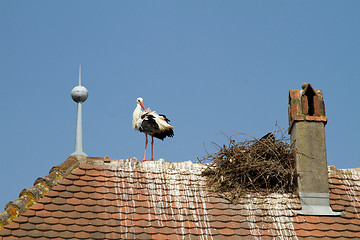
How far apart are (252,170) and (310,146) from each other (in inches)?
41.6

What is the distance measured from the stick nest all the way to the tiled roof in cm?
19

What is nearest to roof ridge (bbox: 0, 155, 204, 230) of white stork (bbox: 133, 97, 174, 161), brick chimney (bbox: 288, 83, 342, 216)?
brick chimney (bbox: 288, 83, 342, 216)

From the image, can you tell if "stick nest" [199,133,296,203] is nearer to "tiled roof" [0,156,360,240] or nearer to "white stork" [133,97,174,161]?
"tiled roof" [0,156,360,240]

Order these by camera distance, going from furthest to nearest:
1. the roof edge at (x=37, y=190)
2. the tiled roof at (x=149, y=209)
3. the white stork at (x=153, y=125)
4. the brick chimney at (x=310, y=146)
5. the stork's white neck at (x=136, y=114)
Answer: the stork's white neck at (x=136, y=114)
the white stork at (x=153, y=125)
the brick chimney at (x=310, y=146)
the tiled roof at (x=149, y=209)
the roof edge at (x=37, y=190)

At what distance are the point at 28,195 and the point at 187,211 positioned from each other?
2469 millimetres

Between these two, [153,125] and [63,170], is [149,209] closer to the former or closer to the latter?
[63,170]

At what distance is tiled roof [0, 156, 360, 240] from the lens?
10.7m

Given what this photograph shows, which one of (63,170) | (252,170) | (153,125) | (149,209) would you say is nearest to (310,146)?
(252,170)

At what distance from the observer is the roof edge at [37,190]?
34.8 ft

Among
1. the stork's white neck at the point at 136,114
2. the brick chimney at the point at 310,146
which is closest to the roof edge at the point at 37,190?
the stork's white neck at the point at 136,114

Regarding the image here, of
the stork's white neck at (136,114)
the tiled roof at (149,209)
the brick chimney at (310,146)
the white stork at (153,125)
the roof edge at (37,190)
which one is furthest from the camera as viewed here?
the stork's white neck at (136,114)

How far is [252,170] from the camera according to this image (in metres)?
12.3

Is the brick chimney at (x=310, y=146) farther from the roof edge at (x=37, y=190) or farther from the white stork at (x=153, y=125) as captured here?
the roof edge at (x=37, y=190)

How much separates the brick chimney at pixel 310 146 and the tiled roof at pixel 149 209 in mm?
203
